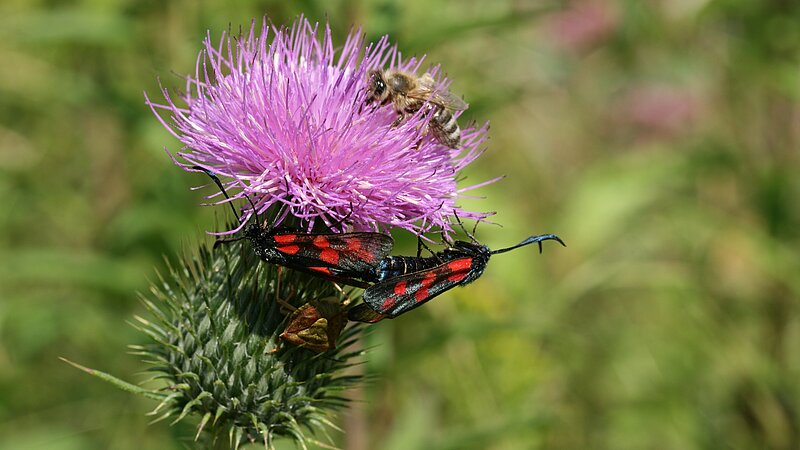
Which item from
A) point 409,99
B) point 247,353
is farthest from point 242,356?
point 409,99

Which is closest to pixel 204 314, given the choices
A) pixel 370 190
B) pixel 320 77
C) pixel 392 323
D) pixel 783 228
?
pixel 370 190

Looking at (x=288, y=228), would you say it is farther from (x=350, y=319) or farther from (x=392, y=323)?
(x=392, y=323)

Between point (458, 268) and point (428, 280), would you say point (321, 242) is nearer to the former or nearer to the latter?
point (428, 280)

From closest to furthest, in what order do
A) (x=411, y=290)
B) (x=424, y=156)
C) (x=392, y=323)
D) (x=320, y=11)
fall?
1. (x=411, y=290)
2. (x=424, y=156)
3. (x=320, y=11)
4. (x=392, y=323)

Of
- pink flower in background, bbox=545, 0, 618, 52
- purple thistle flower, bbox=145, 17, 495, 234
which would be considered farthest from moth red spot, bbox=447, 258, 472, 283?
pink flower in background, bbox=545, 0, 618, 52

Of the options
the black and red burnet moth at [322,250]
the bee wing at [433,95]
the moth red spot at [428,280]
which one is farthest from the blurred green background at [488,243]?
the black and red burnet moth at [322,250]

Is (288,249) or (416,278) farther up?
(288,249)
